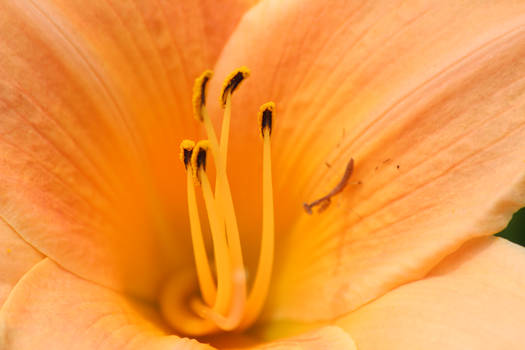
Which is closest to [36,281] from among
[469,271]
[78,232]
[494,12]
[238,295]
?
[78,232]

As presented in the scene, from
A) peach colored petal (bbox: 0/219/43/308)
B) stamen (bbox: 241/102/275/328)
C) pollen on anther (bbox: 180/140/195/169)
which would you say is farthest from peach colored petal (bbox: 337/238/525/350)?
peach colored petal (bbox: 0/219/43/308)

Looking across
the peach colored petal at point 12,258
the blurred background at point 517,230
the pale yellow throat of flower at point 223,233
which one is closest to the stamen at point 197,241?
the pale yellow throat of flower at point 223,233

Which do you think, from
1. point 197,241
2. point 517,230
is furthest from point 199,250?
point 517,230

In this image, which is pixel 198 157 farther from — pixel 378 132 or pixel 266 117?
pixel 378 132

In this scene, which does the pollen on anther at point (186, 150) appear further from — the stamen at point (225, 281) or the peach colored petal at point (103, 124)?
the peach colored petal at point (103, 124)

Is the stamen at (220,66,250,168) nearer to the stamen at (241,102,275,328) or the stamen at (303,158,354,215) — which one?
the stamen at (241,102,275,328)
